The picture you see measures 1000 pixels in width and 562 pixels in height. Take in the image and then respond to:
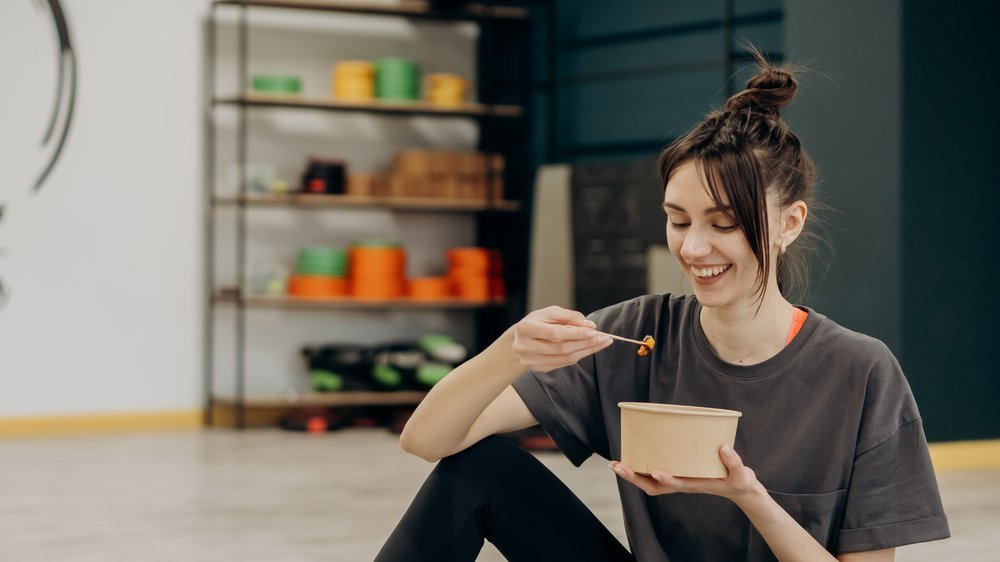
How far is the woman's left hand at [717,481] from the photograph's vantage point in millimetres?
1359

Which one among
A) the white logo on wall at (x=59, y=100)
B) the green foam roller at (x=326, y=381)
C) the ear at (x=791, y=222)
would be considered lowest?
the green foam roller at (x=326, y=381)

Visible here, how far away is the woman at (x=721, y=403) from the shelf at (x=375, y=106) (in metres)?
4.75

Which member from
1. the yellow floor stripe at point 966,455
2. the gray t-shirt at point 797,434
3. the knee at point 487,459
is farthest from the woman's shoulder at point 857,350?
the yellow floor stripe at point 966,455

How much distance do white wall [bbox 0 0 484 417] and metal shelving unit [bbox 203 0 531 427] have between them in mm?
80

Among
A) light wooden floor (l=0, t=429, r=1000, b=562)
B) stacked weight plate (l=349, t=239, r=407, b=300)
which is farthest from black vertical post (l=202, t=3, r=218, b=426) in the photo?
stacked weight plate (l=349, t=239, r=407, b=300)

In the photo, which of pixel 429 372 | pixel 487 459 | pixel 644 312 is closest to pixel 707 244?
pixel 644 312

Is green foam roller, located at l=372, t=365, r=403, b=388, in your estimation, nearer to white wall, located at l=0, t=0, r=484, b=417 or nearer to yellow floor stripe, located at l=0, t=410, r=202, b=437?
white wall, located at l=0, t=0, r=484, b=417

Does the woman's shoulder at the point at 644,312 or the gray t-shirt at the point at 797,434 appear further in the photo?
the woman's shoulder at the point at 644,312

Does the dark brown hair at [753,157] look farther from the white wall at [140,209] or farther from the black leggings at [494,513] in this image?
the white wall at [140,209]

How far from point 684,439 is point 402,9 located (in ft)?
18.2

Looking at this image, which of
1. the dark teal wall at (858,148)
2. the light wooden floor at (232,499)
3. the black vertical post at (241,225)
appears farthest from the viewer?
the black vertical post at (241,225)

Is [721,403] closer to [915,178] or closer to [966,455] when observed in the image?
[915,178]

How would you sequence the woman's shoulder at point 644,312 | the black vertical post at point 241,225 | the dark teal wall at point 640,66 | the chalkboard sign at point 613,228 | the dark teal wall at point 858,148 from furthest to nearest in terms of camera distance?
the black vertical post at point 241,225 < the dark teal wall at point 640,66 < the chalkboard sign at point 613,228 < the dark teal wall at point 858,148 < the woman's shoulder at point 644,312

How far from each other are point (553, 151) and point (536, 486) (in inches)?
192
